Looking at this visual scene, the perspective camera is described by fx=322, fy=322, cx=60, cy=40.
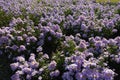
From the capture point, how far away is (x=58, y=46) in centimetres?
772

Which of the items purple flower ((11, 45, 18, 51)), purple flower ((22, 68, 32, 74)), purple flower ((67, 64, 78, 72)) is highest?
purple flower ((11, 45, 18, 51))

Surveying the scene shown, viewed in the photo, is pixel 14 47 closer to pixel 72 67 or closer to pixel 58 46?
pixel 58 46

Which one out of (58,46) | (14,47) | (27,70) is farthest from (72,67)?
(58,46)

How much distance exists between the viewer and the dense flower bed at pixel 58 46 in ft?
17.7

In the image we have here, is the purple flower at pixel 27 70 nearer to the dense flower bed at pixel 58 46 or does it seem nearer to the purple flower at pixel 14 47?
the dense flower bed at pixel 58 46

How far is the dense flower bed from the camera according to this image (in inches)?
213

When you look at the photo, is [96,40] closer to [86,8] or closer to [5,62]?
[5,62]

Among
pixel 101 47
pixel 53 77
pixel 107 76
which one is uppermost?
pixel 101 47

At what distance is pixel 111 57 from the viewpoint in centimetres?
596

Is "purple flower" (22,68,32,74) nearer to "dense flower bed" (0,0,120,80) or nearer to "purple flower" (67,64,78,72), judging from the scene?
"dense flower bed" (0,0,120,80)

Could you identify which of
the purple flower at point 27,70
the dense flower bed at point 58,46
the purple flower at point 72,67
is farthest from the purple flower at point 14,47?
the purple flower at point 72,67

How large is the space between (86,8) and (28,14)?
79.7 inches

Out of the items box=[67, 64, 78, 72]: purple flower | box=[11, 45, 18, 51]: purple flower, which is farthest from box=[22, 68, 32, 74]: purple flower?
box=[11, 45, 18, 51]: purple flower

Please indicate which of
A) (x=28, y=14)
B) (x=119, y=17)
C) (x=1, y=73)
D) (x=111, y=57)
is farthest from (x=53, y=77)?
(x=28, y=14)
